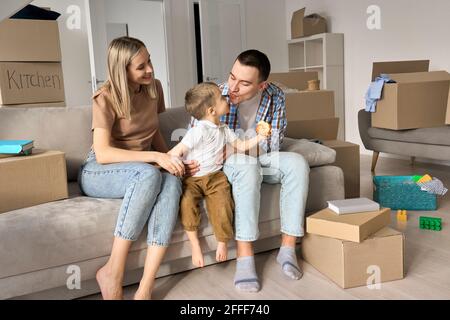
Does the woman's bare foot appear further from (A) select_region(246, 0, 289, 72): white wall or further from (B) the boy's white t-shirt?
(A) select_region(246, 0, 289, 72): white wall

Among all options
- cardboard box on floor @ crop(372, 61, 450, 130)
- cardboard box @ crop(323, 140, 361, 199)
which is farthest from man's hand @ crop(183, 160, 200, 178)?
cardboard box on floor @ crop(372, 61, 450, 130)

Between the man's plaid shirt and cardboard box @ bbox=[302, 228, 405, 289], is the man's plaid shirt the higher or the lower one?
the higher one

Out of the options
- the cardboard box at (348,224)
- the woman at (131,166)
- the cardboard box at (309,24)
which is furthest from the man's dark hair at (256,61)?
the cardboard box at (309,24)

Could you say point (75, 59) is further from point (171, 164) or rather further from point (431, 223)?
point (431, 223)

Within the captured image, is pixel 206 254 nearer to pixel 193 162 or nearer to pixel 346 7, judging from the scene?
pixel 193 162

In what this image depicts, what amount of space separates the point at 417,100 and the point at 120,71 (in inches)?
84.4

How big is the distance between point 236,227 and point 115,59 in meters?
0.76

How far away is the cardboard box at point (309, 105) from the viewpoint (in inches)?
106

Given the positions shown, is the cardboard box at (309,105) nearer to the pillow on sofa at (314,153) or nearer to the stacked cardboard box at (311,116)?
the stacked cardboard box at (311,116)

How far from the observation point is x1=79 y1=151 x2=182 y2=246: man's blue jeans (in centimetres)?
142

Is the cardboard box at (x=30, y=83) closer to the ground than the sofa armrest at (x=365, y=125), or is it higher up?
higher up

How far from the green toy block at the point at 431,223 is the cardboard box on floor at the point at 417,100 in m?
1.02

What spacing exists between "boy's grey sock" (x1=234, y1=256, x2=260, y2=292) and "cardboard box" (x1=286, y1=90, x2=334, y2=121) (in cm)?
127

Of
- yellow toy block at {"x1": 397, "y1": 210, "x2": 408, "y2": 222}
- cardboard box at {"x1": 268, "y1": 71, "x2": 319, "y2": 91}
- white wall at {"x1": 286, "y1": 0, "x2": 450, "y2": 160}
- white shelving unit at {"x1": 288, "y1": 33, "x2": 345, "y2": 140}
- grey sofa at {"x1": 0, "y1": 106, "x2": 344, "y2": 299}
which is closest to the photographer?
grey sofa at {"x1": 0, "y1": 106, "x2": 344, "y2": 299}
